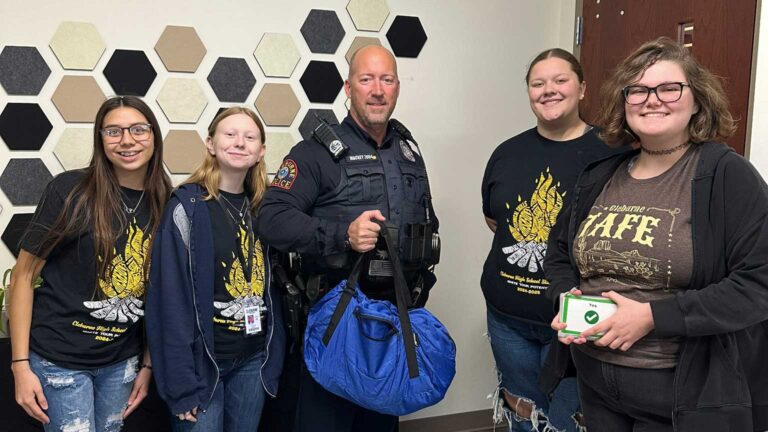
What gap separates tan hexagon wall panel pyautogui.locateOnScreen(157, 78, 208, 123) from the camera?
2256 mm

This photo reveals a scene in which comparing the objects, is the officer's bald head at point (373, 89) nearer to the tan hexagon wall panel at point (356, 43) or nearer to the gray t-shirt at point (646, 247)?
the tan hexagon wall panel at point (356, 43)

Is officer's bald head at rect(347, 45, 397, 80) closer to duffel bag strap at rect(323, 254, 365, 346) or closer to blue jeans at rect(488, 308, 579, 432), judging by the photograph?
duffel bag strap at rect(323, 254, 365, 346)

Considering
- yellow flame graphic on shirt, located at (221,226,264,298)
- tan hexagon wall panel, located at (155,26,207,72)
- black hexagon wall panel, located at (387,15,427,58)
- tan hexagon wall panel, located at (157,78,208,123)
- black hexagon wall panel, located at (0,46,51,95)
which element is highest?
black hexagon wall panel, located at (387,15,427,58)

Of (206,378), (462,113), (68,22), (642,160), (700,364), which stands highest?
(68,22)

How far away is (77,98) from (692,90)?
194 centimetres

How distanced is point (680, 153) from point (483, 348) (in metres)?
1.70

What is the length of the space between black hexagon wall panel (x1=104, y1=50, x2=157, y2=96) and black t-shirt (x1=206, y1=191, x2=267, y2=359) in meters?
0.71

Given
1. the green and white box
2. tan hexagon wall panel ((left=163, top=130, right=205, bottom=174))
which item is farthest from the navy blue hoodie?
the green and white box

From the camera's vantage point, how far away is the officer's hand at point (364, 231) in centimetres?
165

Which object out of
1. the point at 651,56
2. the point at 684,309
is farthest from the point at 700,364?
the point at 651,56

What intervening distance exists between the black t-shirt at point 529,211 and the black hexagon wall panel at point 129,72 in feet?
4.31

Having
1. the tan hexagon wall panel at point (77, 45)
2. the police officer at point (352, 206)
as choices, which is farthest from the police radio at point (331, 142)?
the tan hexagon wall panel at point (77, 45)

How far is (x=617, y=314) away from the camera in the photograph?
1.22 meters

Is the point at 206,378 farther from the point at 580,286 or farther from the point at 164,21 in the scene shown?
the point at 164,21
